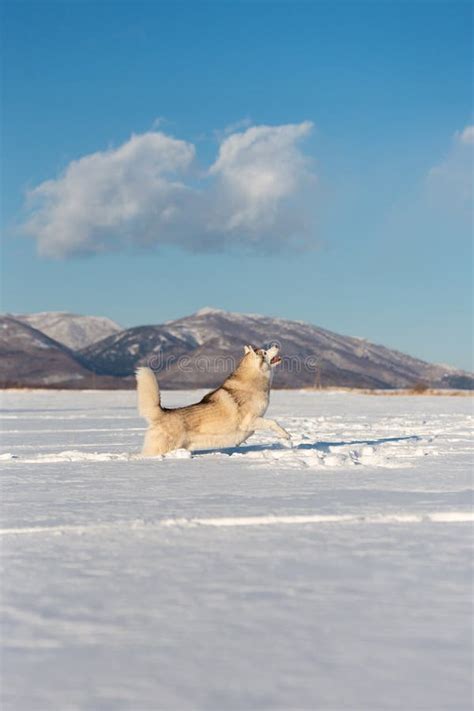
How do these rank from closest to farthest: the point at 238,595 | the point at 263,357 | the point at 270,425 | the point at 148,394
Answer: the point at 238,595
the point at 148,394
the point at 270,425
the point at 263,357

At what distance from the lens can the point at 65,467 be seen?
8.39m

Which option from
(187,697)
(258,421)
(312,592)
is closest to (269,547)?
(312,592)

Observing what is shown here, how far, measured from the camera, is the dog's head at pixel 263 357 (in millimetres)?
9812

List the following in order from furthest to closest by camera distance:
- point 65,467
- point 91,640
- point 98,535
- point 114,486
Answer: point 65,467
point 114,486
point 98,535
point 91,640

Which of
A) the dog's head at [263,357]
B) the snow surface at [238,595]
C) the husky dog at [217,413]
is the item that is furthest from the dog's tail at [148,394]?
the snow surface at [238,595]

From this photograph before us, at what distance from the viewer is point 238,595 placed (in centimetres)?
314

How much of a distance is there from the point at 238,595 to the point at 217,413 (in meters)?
6.27

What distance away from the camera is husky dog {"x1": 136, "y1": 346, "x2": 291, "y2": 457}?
9.07m

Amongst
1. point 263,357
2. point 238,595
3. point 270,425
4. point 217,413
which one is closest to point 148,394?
point 217,413

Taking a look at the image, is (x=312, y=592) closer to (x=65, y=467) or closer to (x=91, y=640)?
(x=91, y=640)

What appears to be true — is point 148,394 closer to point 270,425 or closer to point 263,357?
point 270,425

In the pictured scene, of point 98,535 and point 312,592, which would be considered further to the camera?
point 98,535

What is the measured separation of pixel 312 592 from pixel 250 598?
0.26 metres

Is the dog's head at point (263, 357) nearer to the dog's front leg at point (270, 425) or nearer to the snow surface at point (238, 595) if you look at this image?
the dog's front leg at point (270, 425)
